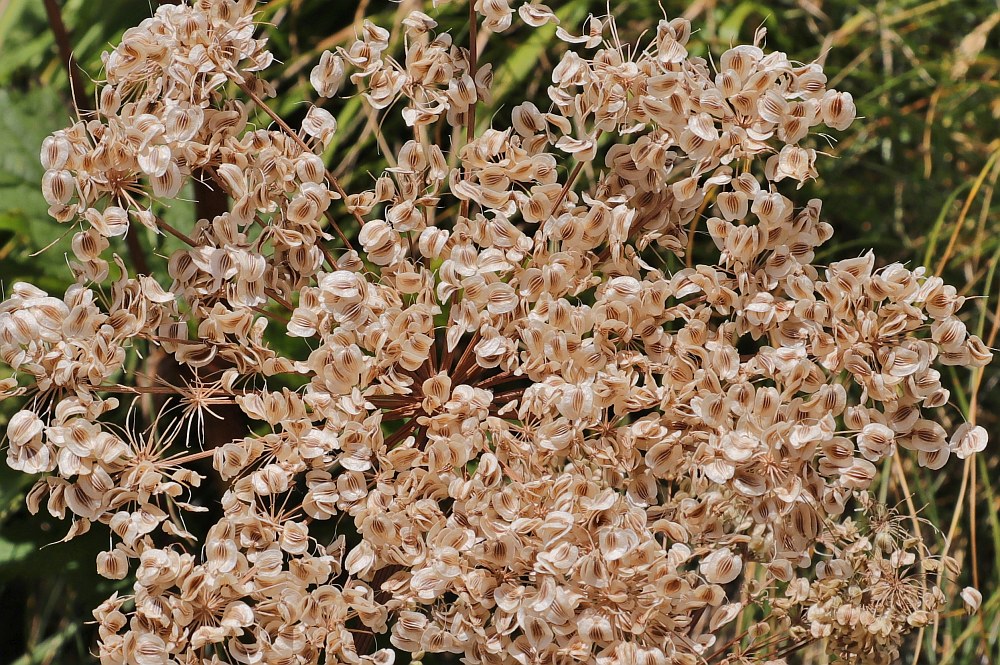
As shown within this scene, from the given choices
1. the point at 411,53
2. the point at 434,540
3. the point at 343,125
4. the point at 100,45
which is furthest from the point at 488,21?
the point at 100,45

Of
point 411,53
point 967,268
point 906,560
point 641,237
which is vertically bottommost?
point 967,268

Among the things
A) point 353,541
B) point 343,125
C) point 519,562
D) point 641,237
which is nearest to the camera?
point 519,562

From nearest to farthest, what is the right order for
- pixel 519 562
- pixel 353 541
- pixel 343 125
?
pixel 519 562
pixel 353 541
pixel 343 125

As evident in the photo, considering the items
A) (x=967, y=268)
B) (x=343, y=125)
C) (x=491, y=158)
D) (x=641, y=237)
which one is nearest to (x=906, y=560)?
(x=641, y=237)

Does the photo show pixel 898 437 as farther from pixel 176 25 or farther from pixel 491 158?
pixel 176 25

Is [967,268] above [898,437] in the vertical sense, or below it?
below

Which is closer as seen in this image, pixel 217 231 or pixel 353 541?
pixel 217 231
